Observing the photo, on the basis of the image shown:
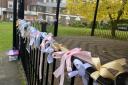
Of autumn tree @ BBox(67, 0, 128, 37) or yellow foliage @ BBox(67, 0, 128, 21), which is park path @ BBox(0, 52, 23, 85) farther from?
yellow foliage @ BBox(67, 0, 128, 21)

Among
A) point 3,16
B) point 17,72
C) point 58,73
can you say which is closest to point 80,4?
point 17,72

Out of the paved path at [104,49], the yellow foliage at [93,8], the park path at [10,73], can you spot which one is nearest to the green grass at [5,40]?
the yellow foliage at [93,8]

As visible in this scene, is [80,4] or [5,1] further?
[5,1]

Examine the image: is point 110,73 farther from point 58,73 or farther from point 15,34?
point 15,34

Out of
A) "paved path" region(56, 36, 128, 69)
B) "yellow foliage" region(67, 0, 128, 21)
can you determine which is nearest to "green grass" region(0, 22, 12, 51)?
"yellow foliage" region(67, 0, 128, 21)

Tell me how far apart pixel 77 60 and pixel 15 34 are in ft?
20.8

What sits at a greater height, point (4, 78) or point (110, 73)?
point (110, 73)

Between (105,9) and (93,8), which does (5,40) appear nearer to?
(93,8)

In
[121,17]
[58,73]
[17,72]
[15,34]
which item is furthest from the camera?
[121,17]

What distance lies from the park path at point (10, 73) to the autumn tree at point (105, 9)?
6.51 metres

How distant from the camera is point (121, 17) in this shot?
1452 centimetres

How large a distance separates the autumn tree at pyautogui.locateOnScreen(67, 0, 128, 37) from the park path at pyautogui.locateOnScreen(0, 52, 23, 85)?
6514 mm

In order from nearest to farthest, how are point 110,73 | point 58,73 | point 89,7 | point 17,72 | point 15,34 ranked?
point 110,73
point 58,73
point 17,72
point 15,34
point 89,7

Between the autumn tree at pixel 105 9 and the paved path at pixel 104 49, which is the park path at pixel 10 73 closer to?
the paved path at pixel 104 49
